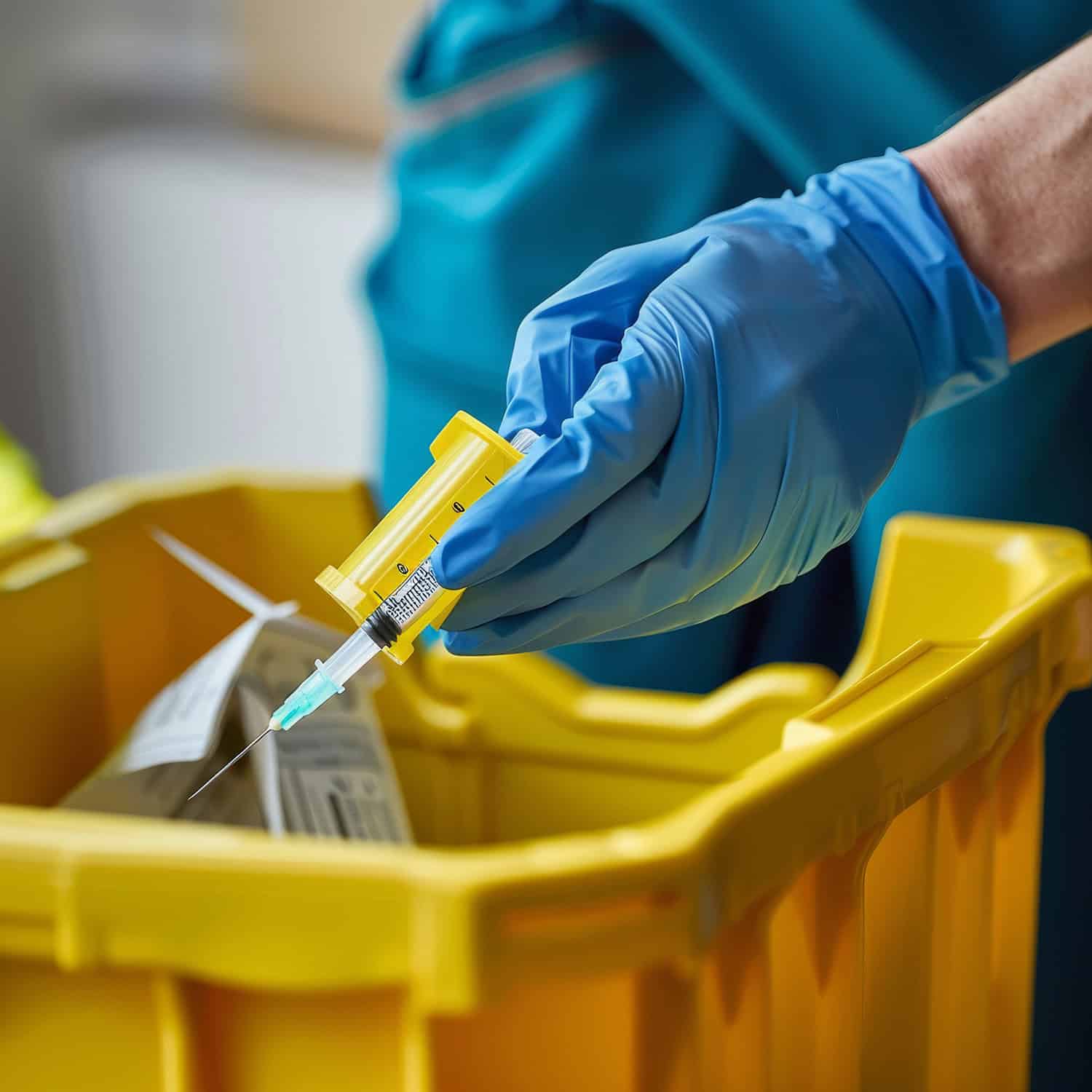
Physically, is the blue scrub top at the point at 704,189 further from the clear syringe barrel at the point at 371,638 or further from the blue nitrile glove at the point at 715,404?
the clear syringe barrel at the point at 371,638

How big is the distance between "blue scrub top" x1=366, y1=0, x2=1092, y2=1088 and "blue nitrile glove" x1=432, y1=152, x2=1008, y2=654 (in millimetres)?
157

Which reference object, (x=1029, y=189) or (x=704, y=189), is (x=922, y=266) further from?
(x=704, y=189)

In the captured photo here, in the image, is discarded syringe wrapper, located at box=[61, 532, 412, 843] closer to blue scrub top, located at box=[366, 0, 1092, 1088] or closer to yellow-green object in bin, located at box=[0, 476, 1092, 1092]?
yellow-green object in bin, located at box=[0, 476, 1092, 1092]

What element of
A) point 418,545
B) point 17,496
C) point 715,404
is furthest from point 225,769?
point 17,496

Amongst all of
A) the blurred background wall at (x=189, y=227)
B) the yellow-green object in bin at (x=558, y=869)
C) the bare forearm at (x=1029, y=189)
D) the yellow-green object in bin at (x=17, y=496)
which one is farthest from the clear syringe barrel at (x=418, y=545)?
the blurred background wall at (x=189, y=227)

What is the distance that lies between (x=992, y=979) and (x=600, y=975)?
0.34 meters

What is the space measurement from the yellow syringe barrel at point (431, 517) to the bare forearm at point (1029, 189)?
267mm

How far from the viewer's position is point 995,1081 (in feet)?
2.29

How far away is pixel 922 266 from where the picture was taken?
2.28 ft

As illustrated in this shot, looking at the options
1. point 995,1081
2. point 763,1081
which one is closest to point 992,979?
point 995,1081

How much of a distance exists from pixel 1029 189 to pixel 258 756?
48 centimetres

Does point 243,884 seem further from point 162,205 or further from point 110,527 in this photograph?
point 162,205

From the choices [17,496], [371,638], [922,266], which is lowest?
[17,496]

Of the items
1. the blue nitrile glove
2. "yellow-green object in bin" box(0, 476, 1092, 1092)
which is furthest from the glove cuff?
"yellow-green object in bin" box(0, 476, 1092, 1092)
